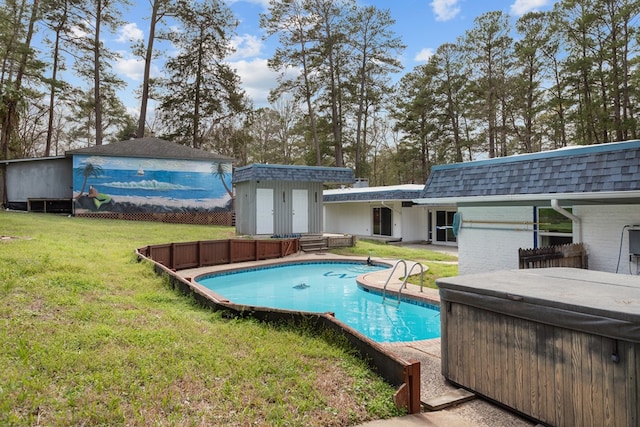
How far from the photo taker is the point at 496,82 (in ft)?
81.1

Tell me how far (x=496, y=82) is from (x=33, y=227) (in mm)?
Result: 24836

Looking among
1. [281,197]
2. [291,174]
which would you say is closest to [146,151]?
[281,197]

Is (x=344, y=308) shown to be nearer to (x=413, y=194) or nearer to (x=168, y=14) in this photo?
(x=413, y=194)

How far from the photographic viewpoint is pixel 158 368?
3.48m

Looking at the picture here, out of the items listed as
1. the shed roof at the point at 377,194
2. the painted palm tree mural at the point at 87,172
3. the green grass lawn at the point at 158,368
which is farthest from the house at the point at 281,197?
the green grass lawn at the point at 158,368

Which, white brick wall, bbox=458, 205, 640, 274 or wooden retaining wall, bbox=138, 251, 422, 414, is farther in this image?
white brick wall, bbox=458, 205, 640, 274

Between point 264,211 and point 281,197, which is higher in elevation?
point 281,197

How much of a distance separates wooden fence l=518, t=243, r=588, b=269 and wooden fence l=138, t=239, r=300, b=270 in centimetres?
905

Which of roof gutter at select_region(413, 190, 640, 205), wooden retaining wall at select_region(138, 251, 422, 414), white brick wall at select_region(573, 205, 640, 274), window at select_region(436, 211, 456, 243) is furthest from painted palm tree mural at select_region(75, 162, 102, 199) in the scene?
white brick wall at select_region(573, 205, 640, 274)

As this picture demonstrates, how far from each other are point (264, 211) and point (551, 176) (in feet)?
36.4

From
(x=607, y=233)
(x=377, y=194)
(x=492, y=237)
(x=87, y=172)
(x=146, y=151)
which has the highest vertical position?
(x=146, y=151)

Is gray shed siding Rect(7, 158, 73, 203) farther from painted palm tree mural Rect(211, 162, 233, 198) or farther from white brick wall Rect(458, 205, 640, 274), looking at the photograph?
white brick wall Rect(458, 205, 640, 274)

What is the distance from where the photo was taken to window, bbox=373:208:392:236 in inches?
790

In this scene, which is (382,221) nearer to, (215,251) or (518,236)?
(215,251)
